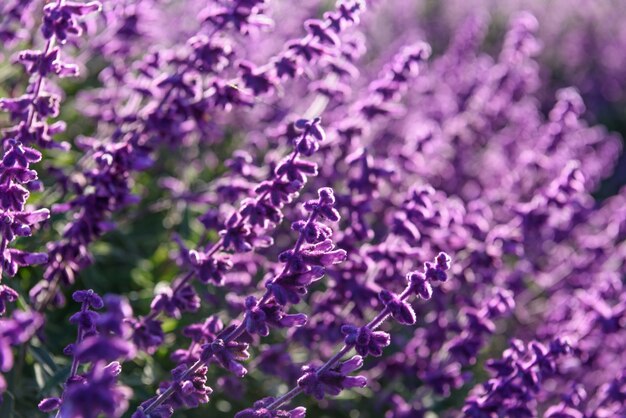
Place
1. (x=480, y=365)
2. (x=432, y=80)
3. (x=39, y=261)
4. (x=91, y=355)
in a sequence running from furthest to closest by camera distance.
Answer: (x=432, y=80), (x=480, y=365), (x=39, y=261), (x=91, y=355)

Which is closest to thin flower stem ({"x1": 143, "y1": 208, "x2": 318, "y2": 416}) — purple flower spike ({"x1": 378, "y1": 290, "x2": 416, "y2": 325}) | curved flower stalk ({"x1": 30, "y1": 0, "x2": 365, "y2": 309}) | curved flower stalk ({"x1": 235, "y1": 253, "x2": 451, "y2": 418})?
curved flower stalk ({"x1": 235, "y1": 253, "x2": 451, "y2": 418})

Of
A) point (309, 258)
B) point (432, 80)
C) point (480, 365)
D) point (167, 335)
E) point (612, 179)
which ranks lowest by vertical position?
point (612, 179)

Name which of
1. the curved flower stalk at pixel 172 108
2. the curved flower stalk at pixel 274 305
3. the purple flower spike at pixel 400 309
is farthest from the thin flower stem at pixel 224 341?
the curved flower stalk at pixel 172 108

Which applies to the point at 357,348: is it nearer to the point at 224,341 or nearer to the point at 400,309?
the point at 400,309

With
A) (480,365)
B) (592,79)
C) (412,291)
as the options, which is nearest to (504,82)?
(480,365)

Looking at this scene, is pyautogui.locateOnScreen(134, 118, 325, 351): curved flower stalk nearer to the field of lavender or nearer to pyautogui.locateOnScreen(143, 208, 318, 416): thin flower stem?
the field of lavender

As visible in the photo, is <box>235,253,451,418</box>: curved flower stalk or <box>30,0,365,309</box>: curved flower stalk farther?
<box>30,0,365,309</box>: curved flower stalk

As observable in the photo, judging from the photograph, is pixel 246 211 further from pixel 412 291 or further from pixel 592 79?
pixel 592 79
